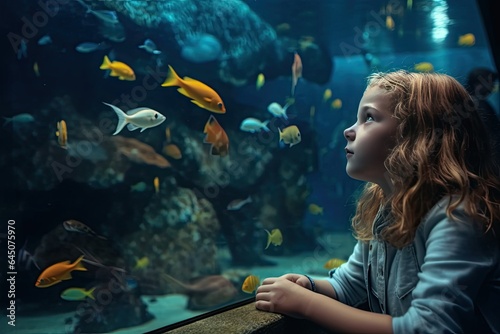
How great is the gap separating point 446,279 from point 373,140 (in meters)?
0.68

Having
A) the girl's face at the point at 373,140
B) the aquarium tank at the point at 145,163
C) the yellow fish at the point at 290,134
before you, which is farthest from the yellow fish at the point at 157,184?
the girl's face at the point at 373,140

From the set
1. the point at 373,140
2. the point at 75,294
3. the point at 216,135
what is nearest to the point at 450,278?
the point at 373,140

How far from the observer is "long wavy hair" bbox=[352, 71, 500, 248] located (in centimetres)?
165

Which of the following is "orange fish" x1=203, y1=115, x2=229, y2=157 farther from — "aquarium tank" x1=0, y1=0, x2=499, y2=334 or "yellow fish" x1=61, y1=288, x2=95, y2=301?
"yellow fish" x1=61, y1=288, x2=95, y2=301

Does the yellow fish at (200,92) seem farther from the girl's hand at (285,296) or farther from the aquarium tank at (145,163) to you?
the girl's hand at (285,296)

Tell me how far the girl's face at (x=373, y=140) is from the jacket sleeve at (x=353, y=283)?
45cm

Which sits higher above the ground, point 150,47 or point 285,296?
point 150,47

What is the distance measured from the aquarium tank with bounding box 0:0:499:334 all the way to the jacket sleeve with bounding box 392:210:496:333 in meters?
1.20

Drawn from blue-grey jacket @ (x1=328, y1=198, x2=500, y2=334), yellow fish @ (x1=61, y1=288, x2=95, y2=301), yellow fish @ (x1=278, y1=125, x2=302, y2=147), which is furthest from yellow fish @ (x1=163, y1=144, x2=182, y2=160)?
blue-grey jacket @ (x1=328, y1=198, x2=500, y2=334)

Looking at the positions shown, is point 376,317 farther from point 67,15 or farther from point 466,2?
point 466,2

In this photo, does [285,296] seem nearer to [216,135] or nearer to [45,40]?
[216,135]

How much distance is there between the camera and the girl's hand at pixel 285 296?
1781 mm

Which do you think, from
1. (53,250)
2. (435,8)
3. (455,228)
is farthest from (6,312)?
(435,8)

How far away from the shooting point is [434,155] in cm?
176
